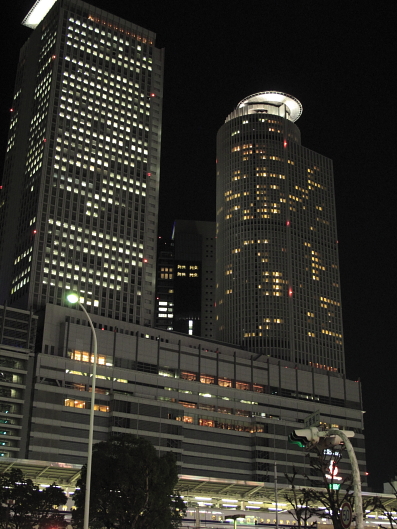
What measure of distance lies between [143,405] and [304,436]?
15360 centimetres

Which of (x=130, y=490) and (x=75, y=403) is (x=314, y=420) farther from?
(x=75, y=403)

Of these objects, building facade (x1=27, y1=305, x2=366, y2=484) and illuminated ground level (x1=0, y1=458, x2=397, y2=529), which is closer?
illuminated ground level (x1=0, y1=458, x2=397, y2=529)

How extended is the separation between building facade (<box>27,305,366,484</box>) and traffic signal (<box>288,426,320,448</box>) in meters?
138

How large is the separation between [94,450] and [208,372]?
123 meters

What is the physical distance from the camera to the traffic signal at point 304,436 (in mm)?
26891

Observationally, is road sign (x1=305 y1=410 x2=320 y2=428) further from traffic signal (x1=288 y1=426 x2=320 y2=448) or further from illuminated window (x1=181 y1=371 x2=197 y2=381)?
illuminated window (x1=181 y1=371 x2=197 y2=381)

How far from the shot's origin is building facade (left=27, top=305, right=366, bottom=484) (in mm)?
162000

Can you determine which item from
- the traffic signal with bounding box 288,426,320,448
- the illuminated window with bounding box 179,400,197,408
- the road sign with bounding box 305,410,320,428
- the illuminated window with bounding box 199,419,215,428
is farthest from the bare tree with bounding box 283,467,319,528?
the illuminated window with bounding box 179,400,197,408

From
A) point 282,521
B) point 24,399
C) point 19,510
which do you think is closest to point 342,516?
point 19,510

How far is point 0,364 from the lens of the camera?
162 meters

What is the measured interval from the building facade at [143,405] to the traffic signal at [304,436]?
137842 mm

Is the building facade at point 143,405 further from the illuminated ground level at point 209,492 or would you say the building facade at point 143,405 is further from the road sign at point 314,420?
the road sign at point 314,420

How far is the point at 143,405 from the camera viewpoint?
579 ft

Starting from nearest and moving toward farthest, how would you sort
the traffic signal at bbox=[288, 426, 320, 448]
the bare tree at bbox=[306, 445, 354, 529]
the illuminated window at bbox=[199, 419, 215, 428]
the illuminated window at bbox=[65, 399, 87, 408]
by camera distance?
the traffic signal at bbox=[288, 426, 320, 448], the bare tree at bbox=[306, 445, 354, 529], the illuminated window at bbox=[65, 399, 87, 408], the illuminated window at bbox=[199, 419, 215, 428]
